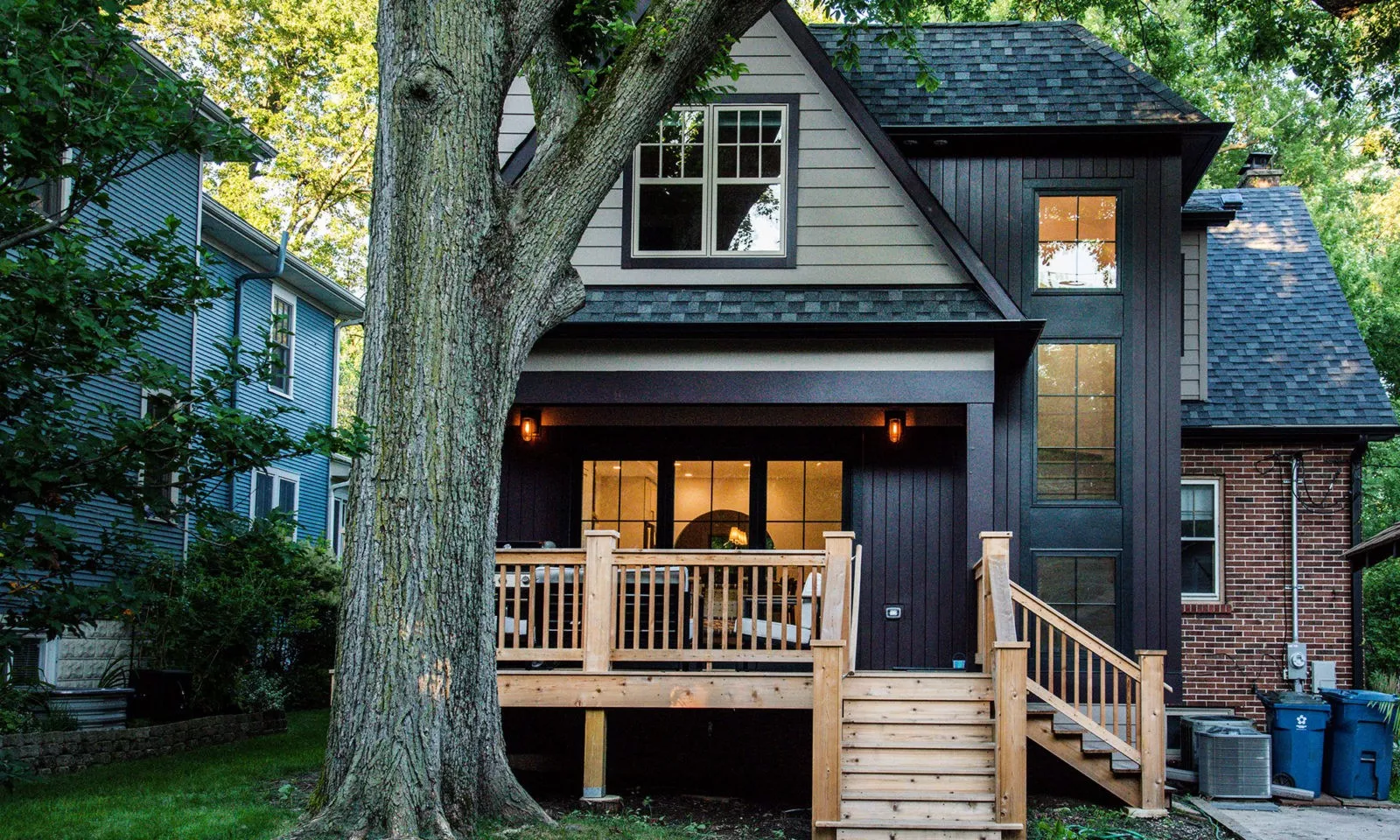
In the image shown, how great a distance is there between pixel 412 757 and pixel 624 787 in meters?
4.36

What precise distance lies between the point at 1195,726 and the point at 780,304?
498 centimetres

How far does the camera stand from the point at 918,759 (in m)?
8.47

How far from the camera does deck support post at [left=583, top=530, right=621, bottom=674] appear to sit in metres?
9.23

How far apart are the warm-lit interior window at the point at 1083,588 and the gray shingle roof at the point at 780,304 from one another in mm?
2736

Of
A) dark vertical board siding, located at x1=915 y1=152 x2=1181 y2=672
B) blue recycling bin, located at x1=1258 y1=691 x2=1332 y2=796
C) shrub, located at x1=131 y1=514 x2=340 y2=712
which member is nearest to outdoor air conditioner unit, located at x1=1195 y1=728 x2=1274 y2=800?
blue recycling bin, located at x1=1258 y1=691 x2=1332 y2=796

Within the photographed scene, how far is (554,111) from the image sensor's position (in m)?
8.18

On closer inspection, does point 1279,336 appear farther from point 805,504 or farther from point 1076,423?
point 805,504

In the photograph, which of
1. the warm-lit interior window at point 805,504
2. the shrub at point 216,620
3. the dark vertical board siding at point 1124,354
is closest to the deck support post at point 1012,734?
the dark vertical board siding at point 1124,354

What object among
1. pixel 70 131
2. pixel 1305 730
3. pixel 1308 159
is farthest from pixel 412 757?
pixel 1308 159

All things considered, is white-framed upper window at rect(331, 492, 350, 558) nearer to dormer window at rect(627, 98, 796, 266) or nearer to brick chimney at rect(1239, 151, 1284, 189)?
dormer window at rect(627, 98, 796, 266)

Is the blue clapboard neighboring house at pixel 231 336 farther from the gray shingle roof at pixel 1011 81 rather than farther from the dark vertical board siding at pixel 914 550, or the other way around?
the gray shingle roof at pixel 1011 81

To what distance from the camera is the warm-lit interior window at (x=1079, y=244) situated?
11.9 metres

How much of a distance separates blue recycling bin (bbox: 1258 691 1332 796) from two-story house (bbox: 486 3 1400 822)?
1000 millimetres

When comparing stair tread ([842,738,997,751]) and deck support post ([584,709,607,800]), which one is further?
deck support post ([584,709,607,800])
